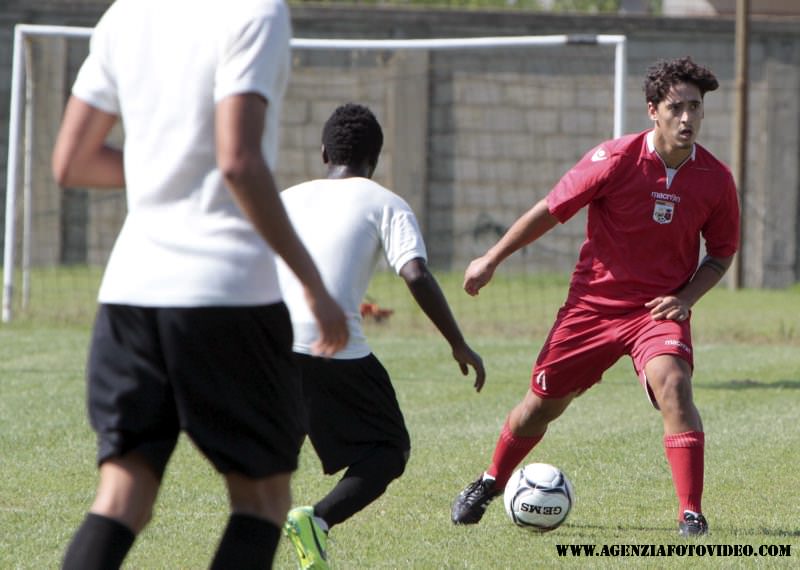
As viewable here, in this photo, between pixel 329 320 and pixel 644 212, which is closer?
pixel 329 320

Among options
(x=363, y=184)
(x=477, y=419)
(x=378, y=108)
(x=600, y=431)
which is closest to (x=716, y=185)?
(x=363, y=184)

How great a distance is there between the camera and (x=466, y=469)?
6.80 m

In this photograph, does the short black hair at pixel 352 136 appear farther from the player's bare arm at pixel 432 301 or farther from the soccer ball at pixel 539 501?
the soccer ball at pixel 539 501

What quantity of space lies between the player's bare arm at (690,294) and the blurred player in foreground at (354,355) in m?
1.08

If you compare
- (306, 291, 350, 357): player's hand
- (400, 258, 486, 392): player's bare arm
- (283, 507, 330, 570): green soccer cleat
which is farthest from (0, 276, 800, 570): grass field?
(306, 291, 350, 357): player's hand

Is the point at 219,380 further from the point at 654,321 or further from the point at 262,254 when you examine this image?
the point at 654,321

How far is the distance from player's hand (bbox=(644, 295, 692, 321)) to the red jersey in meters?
0.13

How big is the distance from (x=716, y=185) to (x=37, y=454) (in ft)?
12.0

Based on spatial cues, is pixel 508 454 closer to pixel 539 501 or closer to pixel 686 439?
pixel 539 501

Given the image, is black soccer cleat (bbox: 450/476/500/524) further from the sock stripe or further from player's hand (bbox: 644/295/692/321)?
player's hand (bbox: 644/295/692/321)

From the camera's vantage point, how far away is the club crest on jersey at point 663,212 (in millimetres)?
5582

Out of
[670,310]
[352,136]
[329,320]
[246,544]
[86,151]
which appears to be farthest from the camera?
[670,310]

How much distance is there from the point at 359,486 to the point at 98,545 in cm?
164

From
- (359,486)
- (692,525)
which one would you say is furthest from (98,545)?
(692,525)
